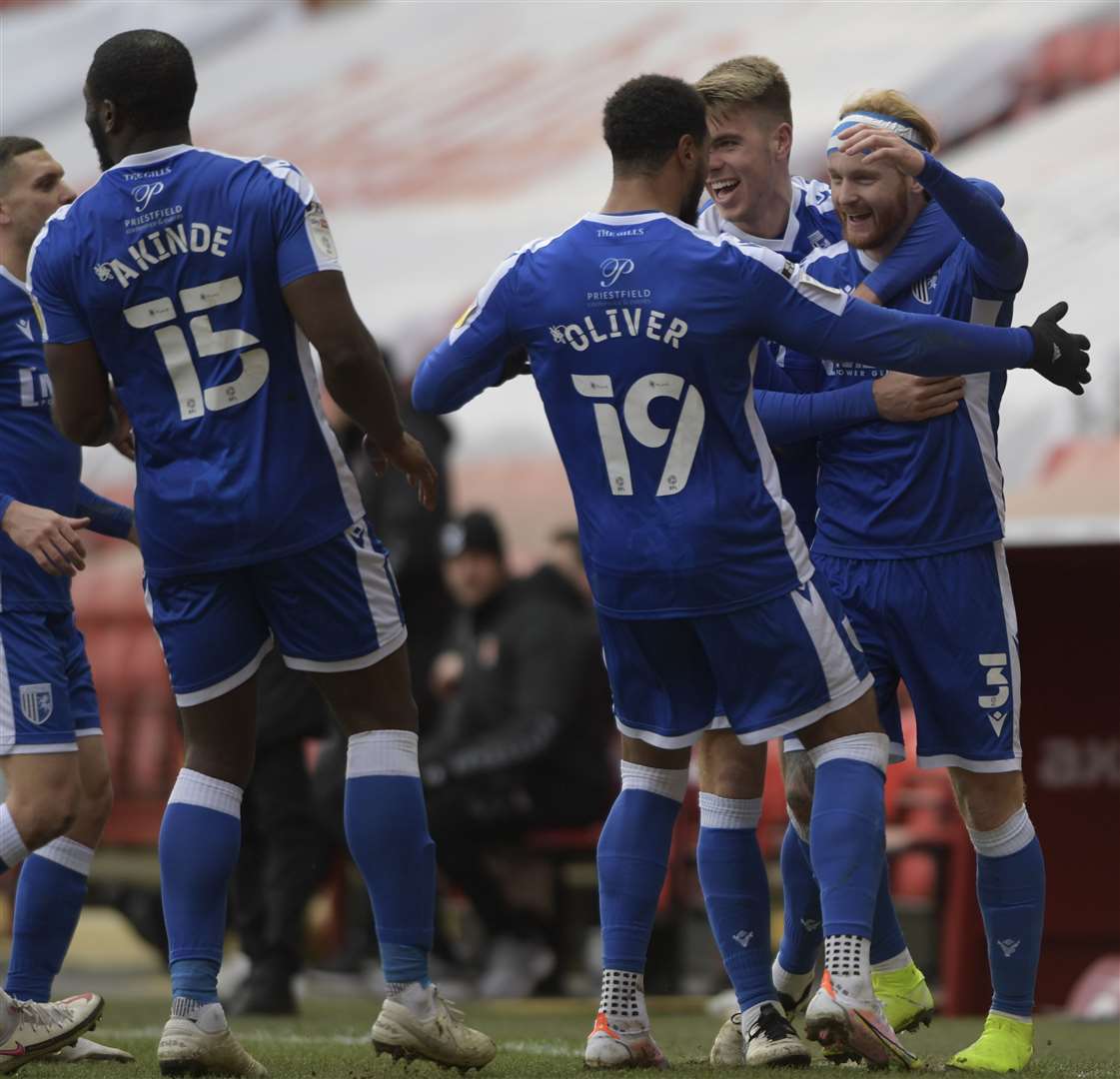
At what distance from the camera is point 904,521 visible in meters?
4.98

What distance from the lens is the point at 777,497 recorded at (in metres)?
4.60

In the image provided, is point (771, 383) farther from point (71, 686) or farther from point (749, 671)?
point (71, 686)

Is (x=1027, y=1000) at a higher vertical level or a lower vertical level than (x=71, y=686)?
lower

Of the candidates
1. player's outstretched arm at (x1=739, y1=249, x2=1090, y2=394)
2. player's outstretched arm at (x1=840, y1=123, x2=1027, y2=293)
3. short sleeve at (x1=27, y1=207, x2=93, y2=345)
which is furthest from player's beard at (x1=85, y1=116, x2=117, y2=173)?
player's outstretched arm at (x1=840, y1=123, x2=1027, y2=293)

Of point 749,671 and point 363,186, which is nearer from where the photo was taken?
point 749,671

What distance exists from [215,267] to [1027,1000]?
249 cm

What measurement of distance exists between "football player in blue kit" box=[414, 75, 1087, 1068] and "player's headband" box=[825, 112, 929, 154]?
17.9 inches

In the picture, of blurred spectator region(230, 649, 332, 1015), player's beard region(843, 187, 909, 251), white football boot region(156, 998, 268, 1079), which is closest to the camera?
→ white football boot region(156, 998, 268, 1079)

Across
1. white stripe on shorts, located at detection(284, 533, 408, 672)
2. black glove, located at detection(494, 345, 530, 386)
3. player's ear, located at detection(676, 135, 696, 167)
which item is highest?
player's ear, located at detection(676, 135, 696, 167)

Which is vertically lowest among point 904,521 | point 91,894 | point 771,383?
point 91,894

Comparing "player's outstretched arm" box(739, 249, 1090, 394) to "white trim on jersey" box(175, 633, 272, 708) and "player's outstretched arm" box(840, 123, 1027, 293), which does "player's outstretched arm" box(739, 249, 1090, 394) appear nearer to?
"player's outstretched arm" box(840, 123, 1027, 293)

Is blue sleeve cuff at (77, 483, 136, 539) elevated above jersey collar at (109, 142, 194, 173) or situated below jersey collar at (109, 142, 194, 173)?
→ below

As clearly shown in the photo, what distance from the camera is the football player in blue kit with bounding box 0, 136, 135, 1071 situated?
5086mm

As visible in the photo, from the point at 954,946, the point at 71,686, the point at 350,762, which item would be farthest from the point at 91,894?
the point at 350,762
